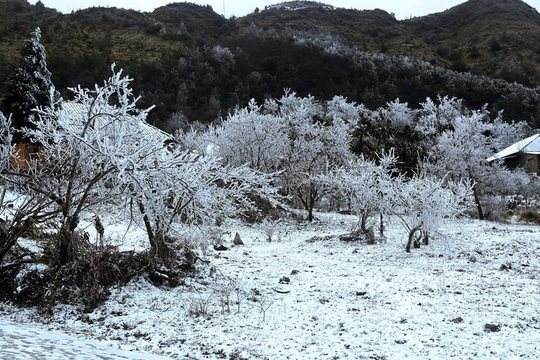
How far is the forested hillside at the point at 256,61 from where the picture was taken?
50844 millimetres

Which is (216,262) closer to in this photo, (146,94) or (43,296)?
(43,296)

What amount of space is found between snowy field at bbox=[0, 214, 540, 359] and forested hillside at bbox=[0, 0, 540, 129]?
126ft

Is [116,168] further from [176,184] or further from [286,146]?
[286,146]

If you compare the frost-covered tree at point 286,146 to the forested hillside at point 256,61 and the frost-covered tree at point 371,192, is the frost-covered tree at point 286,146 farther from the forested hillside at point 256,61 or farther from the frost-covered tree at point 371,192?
the forested hillside at point 256,61

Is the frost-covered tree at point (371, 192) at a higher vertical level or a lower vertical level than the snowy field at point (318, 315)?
higher

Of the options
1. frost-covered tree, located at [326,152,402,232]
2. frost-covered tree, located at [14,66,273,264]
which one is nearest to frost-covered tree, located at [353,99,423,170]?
frost-covered tree, located at [326,152,402,232]

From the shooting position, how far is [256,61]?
62.7 meters

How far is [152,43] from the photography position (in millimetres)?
65625

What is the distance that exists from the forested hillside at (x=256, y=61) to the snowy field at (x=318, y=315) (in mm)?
38362

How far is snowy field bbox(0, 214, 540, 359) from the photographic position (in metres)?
4.89

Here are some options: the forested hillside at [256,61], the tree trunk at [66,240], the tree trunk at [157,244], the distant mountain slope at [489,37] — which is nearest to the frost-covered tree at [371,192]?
the tree trunk at [157,244]

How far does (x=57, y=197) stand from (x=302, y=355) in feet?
15.0

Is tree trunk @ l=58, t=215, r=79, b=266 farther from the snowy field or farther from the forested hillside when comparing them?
the forested hillside

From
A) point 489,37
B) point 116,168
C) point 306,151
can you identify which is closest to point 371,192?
point 116,168
